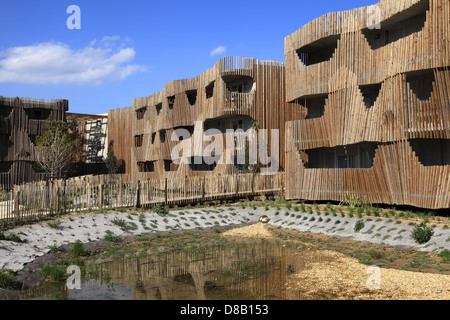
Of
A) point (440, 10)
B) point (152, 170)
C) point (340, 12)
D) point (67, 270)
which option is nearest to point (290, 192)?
point (340, 12)

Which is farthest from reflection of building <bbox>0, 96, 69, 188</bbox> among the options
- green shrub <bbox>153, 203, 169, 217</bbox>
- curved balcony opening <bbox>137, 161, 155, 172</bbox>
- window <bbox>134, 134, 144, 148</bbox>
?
green shrub <bbox>153, 203, 169, 217</bbox>

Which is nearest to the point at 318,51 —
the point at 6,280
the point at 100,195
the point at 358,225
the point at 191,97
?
the point at 358,225

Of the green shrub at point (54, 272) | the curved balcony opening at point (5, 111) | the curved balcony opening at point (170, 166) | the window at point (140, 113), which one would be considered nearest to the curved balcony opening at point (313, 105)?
the curved balcony opening at point (170, 166)

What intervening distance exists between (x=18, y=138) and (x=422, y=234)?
3638cm

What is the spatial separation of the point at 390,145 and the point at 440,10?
5935mm

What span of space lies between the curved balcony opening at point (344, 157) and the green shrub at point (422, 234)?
7.27 m

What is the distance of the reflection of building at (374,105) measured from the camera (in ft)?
54.5

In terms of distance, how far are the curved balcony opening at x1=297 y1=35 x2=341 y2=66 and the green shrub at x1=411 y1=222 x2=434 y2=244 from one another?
12.7 meters

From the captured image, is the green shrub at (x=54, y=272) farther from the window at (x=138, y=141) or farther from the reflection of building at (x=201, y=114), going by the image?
the window at (x=138, y=141)

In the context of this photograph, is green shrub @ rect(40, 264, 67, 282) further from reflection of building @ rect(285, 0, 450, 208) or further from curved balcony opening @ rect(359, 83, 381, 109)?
curved balcony opening @ rect(359, 83, 381, 109)

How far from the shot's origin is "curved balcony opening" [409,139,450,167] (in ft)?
59.3

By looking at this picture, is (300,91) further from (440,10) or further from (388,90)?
(440,10)

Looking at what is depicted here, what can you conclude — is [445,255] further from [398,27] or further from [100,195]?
[100,195]

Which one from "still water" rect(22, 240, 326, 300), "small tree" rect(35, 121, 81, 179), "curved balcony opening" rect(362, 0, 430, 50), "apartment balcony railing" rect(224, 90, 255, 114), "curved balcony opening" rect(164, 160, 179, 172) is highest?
"curved balcony opening" rect(362, 0, 430, 50)
